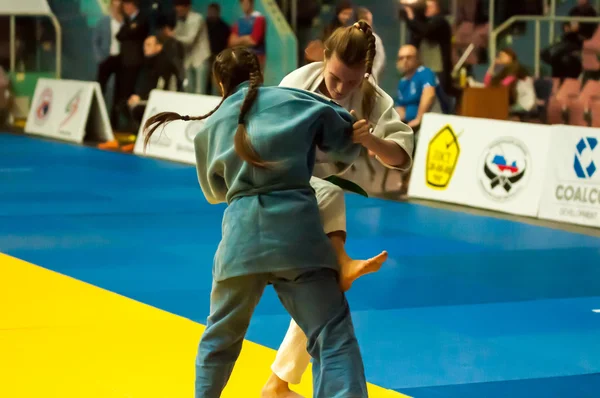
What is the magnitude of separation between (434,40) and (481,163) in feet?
11.5

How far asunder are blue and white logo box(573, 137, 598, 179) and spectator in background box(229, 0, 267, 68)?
24.0 ft

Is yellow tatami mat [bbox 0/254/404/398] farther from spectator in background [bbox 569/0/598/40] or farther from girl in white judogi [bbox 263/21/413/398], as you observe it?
spectator in background [bbox 569/0/598/40]

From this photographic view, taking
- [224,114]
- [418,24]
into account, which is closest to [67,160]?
[418,24]

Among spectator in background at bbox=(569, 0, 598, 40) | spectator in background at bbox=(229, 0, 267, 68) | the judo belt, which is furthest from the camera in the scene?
spectator in background at bbox=(229, 0, 267, 68)

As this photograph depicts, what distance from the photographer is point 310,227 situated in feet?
13.7

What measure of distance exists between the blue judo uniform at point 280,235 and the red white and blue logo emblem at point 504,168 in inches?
307

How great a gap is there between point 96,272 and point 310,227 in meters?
4.72

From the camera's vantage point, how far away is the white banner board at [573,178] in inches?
434

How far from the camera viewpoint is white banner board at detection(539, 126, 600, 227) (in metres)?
11.0

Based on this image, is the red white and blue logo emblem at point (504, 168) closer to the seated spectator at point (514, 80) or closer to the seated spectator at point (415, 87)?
the seated spectator at point (415, 87)

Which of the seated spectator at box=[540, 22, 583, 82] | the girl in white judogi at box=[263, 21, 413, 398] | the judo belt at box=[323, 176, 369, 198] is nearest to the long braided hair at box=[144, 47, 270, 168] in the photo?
the girl in white judogi at box=[263, 21, 413, 398]

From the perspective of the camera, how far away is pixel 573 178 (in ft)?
36.8

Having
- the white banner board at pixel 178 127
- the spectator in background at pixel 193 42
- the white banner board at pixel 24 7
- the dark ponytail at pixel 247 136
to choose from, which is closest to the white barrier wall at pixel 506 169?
the white banner board at pixel 178 127

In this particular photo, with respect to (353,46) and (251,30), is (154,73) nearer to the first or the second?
(251,30)
